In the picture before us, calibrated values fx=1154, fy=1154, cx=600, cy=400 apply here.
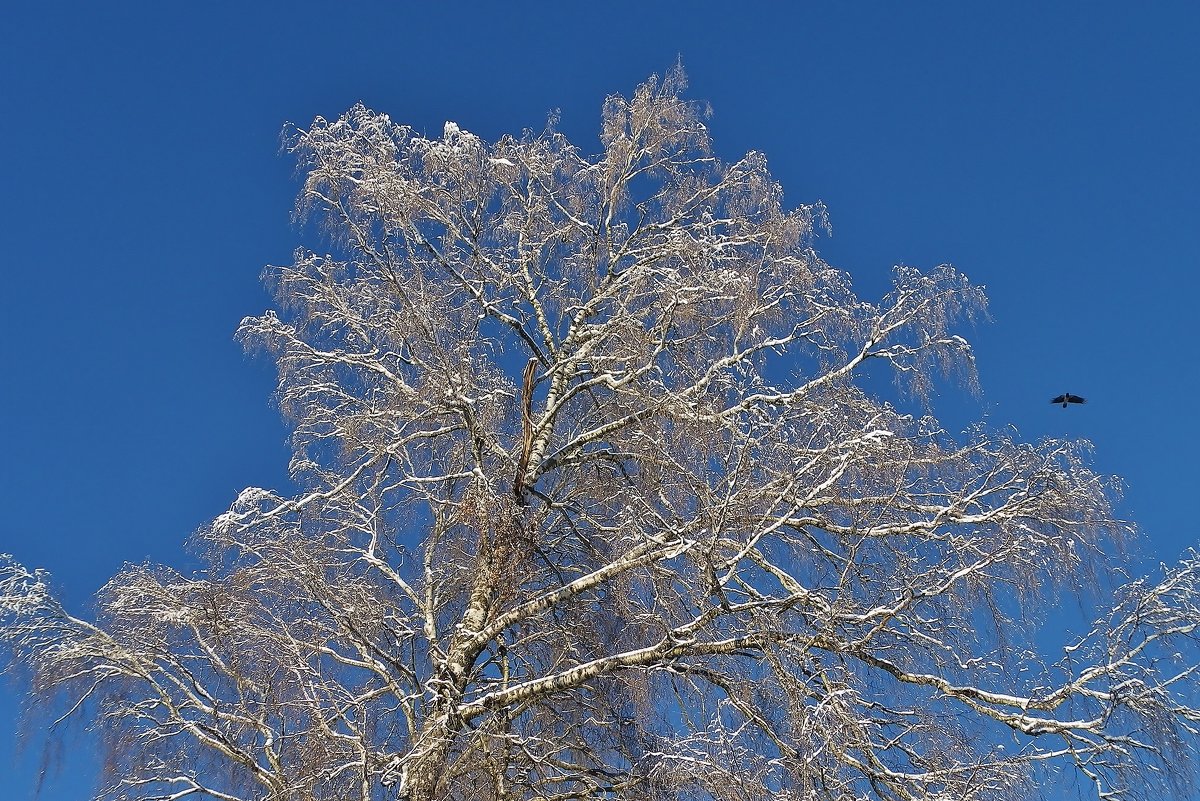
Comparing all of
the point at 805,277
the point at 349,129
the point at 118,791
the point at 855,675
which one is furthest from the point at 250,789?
the point at 805,277

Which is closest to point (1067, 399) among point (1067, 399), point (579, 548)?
point (1067, 399)

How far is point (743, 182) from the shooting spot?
32.4 ft

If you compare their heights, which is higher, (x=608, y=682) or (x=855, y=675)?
(x=608, y=682)

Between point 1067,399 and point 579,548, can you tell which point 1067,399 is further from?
point 579,548

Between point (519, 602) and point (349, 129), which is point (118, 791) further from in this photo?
point (349, 129)

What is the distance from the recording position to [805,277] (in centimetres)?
915

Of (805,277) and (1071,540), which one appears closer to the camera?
(1071,540)

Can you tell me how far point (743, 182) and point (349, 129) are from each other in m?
3.34

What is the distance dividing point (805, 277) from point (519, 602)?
141 inches

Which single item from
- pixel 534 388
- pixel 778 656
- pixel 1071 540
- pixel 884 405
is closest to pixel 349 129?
pixel 534 388

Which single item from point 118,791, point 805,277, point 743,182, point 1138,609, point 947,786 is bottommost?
point 947,786

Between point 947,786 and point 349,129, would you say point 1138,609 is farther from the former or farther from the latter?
point 349,129

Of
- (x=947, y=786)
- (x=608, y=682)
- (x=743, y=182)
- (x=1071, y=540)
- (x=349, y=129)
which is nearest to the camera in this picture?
(x=947, y=786)

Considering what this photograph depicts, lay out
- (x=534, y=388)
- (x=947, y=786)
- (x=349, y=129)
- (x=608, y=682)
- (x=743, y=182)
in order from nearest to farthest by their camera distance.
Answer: (x=947, y=786)
(x=608, y=682)
(x=534, y=388)
(x=349, y=129)
(x=743, y=182)
